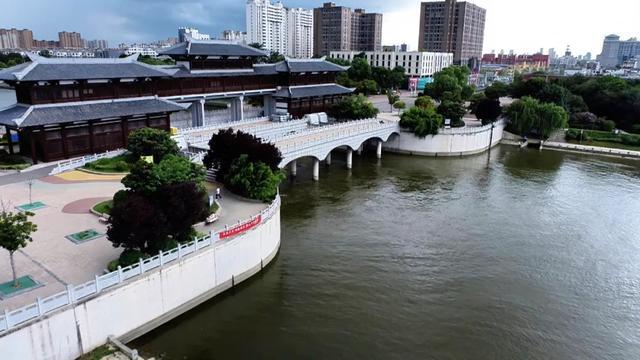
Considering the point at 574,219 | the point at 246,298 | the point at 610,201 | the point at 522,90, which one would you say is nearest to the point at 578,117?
the point at 522,90

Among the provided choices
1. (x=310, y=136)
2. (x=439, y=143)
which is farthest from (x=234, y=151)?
(x=439, y=143)

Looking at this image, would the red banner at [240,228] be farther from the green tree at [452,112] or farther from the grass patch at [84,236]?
the green tree at [452,112]

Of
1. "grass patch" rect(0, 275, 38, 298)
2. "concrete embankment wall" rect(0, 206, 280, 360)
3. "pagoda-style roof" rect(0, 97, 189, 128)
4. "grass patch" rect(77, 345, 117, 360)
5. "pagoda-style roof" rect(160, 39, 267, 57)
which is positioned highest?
"pagoda-style roof" rect(160, 39, 267, 57)

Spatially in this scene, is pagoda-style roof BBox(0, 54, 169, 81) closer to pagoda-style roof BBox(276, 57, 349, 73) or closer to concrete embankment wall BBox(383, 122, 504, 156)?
pagoda-style roof BBox(276, 57, 349, 73)

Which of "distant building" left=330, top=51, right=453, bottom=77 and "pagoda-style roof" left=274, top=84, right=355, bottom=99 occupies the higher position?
"distant building" left=330, top=51, right=453, bottom=77

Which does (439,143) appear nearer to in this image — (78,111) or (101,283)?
(78,111)

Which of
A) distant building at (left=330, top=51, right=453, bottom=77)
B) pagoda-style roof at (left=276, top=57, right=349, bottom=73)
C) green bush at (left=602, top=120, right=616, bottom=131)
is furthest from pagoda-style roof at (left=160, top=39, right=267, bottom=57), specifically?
distant building at (left=330, top=51, right=453, bottom=77)

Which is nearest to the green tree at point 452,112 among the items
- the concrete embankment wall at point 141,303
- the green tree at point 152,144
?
the green tree at point 152,144
